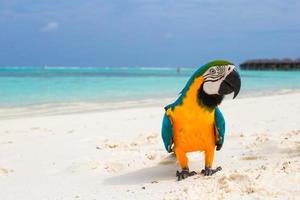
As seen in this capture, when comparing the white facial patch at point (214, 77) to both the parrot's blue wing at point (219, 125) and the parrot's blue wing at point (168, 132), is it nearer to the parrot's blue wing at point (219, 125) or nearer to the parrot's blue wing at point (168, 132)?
the parrot's blue wing at point (219, 125)

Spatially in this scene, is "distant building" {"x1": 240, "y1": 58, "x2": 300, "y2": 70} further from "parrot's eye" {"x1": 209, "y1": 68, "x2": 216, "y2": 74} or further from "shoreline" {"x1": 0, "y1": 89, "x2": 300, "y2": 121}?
"parrot's eye" {"x1": 209, "y1": 68, "x2": 216, "y2": 74}

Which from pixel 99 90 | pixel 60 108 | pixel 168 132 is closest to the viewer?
pixel 168 132

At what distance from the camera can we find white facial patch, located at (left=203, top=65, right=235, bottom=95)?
3721 mm

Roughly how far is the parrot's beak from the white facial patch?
0.10ft

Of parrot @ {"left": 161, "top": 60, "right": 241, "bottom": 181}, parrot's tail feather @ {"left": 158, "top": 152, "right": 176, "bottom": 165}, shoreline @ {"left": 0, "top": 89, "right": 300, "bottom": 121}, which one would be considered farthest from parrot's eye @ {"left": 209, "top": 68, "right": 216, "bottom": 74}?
shoreline @ {"left": 0, "top": 89, "right": 300, "bottom": 121}

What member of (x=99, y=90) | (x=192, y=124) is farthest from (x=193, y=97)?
(x=99, y=90)

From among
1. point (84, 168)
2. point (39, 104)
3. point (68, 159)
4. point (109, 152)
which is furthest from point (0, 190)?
point (39, 104)

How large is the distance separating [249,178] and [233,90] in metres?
0.75

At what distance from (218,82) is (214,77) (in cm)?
6

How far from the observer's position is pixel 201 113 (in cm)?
385

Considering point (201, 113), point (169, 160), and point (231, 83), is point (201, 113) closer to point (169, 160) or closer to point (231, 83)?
point (231, 83)

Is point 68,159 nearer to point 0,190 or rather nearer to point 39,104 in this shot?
point 0,190

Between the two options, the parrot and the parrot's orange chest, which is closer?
the parrot

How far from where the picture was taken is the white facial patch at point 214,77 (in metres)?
3.72
